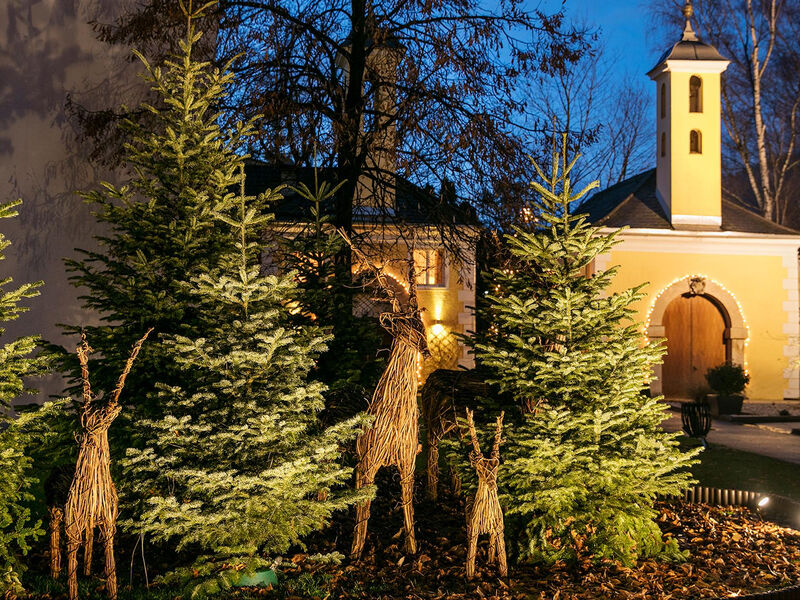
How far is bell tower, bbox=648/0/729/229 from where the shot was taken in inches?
885

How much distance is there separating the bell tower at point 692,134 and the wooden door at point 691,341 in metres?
2.37

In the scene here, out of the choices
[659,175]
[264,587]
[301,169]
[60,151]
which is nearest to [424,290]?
[659,175]

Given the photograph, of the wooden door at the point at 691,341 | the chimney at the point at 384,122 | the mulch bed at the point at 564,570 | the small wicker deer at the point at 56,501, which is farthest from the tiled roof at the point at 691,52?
the small wicker deer at the point at 56,501

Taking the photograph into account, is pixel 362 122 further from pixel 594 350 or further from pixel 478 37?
pixel 594 350

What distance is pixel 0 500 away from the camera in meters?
5.06

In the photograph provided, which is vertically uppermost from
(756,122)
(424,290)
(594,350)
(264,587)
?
(756,122)

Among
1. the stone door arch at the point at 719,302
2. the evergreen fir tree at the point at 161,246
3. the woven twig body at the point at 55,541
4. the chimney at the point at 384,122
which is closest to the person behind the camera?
the woven twig body at the point at 55,541

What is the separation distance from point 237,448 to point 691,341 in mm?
19807

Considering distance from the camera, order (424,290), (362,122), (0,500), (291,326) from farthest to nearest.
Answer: (424,290) < (362,122) < (291,326) < (0,500)

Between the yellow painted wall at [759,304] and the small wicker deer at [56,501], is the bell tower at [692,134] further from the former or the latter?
the small wicker deer at [56,501]

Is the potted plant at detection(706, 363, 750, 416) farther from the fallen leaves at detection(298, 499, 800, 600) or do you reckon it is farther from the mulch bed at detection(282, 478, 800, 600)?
the fallen leaves at detection(298, 499, 800, 600)

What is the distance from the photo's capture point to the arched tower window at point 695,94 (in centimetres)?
2286

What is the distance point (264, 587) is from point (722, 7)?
2863 cm

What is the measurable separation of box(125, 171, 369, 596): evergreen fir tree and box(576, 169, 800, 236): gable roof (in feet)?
56.2
